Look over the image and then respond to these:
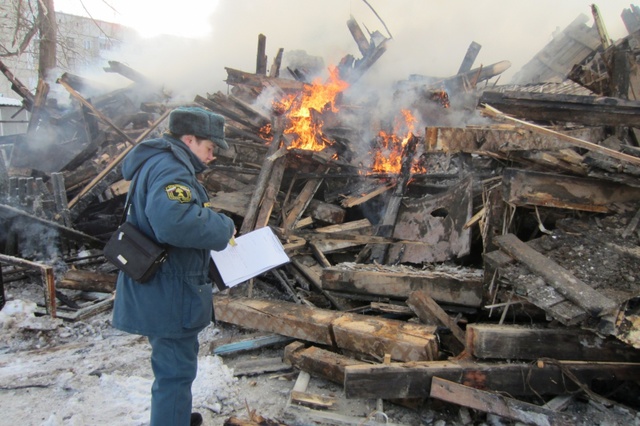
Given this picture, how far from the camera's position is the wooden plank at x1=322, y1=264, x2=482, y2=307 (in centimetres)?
404

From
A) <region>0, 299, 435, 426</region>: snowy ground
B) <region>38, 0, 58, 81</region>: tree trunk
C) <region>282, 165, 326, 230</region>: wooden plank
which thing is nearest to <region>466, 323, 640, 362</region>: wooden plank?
<region>0, 299, 435, 426</region>: snowy ground

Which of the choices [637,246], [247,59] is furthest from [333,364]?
[247,59]

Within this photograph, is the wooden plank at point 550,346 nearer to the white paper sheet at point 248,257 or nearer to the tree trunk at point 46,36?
the white paper sheet at point 248,257

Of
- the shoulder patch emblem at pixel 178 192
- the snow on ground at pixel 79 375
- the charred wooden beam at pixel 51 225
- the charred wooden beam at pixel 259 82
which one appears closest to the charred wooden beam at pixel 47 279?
the snow on ground at pixel 79 375

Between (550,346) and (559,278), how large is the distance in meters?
0.51

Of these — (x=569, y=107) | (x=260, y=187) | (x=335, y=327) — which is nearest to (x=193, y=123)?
(x=335, y=327)

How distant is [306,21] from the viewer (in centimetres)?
1622

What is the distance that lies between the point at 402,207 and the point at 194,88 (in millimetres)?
10584

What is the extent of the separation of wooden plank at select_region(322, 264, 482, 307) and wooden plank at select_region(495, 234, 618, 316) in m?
0.54

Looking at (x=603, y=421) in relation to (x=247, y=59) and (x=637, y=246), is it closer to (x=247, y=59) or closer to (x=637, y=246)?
(x=637, y=246)

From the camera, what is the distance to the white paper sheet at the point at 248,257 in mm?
3328

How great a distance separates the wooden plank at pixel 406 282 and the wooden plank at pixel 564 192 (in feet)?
2.96

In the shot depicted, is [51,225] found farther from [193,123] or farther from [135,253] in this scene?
[193,123]

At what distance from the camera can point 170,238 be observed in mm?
2531
